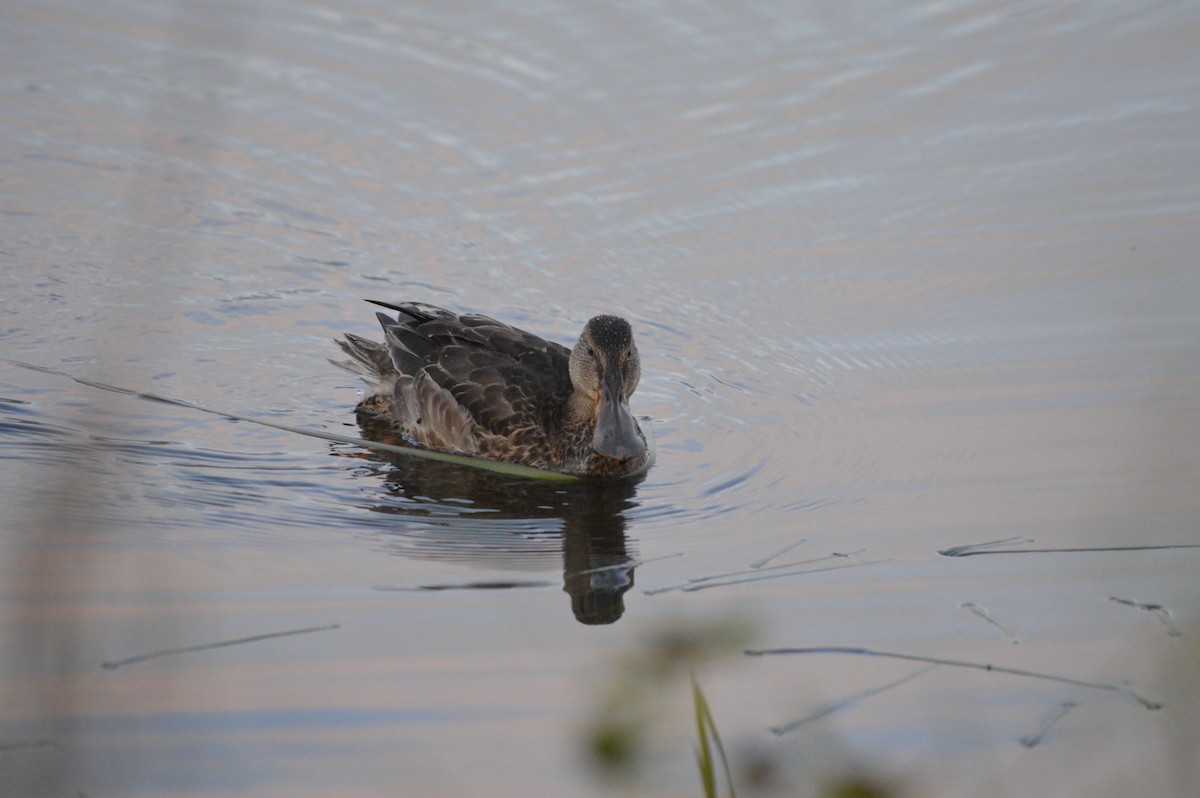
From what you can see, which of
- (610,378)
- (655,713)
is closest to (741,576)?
(610,378)

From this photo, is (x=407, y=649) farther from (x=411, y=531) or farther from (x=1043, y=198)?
(x=1043, y=198)

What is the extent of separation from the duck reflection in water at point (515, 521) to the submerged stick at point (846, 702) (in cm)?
97

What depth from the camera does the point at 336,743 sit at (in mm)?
4262

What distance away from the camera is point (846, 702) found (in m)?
4.50

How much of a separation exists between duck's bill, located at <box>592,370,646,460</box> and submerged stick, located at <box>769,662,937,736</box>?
2400mm

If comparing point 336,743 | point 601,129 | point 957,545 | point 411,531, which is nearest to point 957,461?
point 957,545

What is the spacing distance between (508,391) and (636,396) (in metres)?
0.81

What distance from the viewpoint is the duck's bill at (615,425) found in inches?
272

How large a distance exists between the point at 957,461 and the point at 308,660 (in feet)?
10.6

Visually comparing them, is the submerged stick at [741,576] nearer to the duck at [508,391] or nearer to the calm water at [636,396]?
the calm water at [636,396]

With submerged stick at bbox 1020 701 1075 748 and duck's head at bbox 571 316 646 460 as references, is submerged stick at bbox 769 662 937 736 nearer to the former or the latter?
submerged stick at bbox 1020 701 1075 748

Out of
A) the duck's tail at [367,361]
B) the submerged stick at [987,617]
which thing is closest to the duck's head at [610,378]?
the duck's tail at [367,361]

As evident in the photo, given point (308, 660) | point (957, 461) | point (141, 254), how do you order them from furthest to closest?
point (141, 254) < point (957, 461) < point (308, 660)

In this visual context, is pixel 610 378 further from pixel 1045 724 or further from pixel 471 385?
pixel 1045 724
